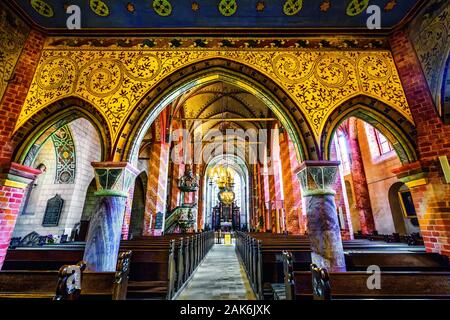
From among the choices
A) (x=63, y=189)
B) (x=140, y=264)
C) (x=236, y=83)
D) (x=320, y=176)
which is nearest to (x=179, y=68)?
(x=236, y=83)

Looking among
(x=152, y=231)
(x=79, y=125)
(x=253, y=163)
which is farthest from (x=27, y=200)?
(x=253, y=163)

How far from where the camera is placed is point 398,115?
458 cm

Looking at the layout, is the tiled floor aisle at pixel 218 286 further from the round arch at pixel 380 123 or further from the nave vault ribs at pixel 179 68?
the nave vault ribs at pixel 179 68

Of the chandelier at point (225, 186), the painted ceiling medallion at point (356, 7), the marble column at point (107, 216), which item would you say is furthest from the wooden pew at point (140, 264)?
the chandelier at point (225, 186)

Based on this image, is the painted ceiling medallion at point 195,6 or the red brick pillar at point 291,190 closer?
the painted ceiling medallion at point 195,6

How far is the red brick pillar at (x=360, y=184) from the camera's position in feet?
35.7

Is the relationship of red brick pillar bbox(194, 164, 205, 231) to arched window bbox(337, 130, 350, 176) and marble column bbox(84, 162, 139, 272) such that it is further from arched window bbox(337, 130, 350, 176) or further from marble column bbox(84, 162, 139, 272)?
marble column bbox(84, 162, 139, 272)

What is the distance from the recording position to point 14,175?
4.21 m

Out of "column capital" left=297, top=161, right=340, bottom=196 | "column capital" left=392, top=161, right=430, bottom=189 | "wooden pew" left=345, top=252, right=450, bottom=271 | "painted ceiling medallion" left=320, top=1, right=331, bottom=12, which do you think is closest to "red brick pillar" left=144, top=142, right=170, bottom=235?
"column capital" left=297, top=161, right=340, bottom=196

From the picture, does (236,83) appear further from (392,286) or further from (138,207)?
(138,207)

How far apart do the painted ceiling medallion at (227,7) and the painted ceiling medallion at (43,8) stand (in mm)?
3800
